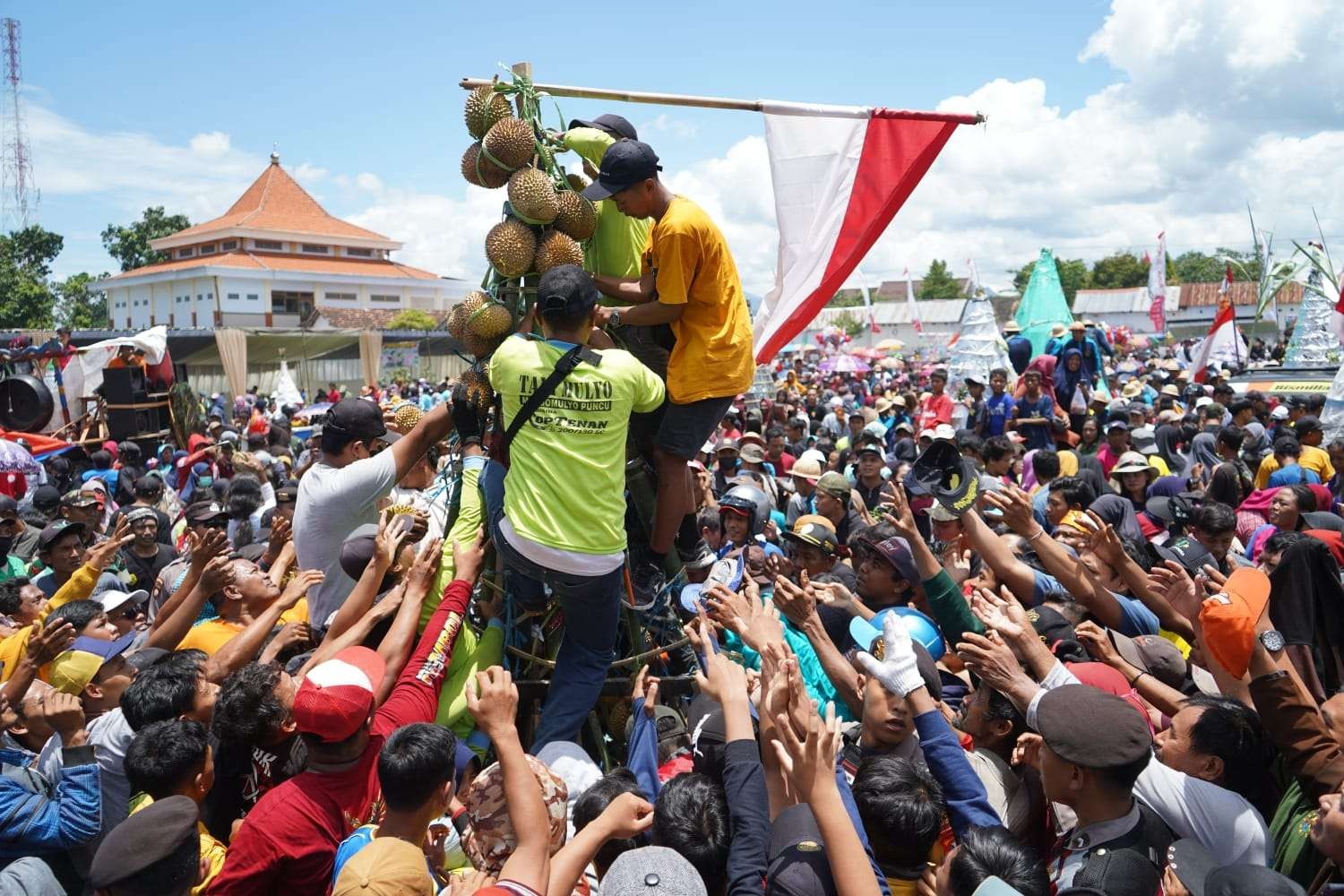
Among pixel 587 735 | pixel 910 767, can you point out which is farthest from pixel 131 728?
pixel 910 767

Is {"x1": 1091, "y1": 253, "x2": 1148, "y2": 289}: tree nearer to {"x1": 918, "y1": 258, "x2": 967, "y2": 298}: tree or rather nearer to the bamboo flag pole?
{"x1": 918, "y1": 258, "x2": 967, "y2": 298}: tree

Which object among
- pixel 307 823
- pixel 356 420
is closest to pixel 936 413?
pixel 356 420

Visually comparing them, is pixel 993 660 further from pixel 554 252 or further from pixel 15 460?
pixel 15 460

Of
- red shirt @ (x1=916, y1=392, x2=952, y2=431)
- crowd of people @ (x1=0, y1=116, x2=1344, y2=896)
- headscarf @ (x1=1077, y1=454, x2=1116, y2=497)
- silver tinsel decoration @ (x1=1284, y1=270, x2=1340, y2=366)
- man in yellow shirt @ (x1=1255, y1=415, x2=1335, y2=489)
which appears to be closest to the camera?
crowd of people @ (x1=0, y1=116, x2=1344, y2=896)

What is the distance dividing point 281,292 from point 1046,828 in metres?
54.4

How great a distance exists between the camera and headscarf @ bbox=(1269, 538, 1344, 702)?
388 cm

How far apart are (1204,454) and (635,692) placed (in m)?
8.78

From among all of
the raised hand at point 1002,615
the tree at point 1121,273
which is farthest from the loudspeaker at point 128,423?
the tree at point 1121,273

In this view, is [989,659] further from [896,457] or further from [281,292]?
[281,292]

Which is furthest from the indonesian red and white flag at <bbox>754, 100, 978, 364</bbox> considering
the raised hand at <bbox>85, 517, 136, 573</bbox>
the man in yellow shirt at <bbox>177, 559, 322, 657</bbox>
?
the raised hand at <bbox>85, 517, 136, 573</bbox>

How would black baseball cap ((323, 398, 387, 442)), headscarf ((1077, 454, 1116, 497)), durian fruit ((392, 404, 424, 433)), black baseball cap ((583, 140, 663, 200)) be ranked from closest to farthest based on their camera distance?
1. black baseball cap ((583, 140, 663, 200))
2. black baseball cap ((323, 398, 387, 442))
3. durian fruit ((392, 404, 424, 433))
4. headscarf ((1077, 454, 1116, 497))

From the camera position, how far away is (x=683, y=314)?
12.7ft

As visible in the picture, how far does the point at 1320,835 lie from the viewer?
2373mm

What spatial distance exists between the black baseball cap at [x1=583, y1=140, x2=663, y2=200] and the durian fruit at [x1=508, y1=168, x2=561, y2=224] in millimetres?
225
